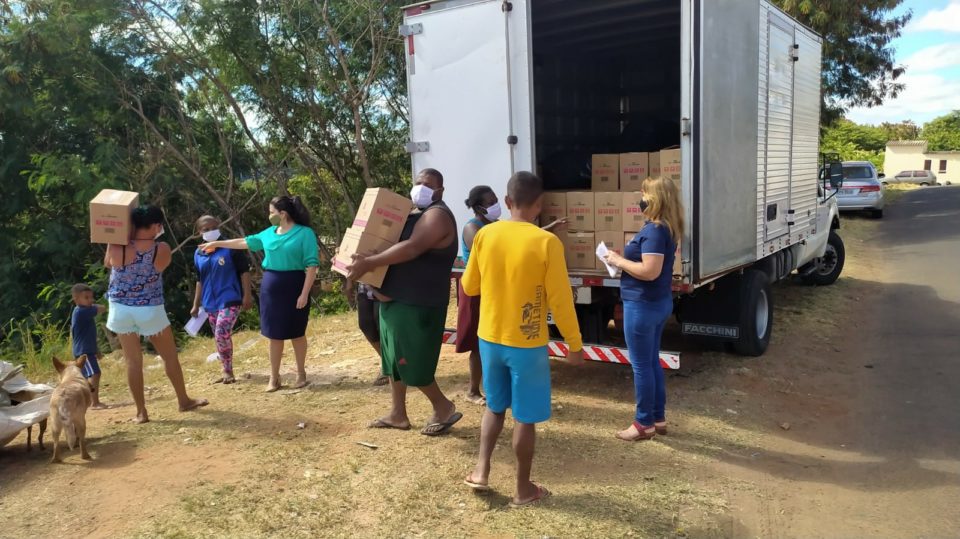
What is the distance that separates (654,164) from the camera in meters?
5.75

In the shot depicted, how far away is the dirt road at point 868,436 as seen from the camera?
359cm

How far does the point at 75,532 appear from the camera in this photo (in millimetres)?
3445

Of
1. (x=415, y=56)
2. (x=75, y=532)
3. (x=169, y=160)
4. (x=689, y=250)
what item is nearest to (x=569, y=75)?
(x=415, y=56)

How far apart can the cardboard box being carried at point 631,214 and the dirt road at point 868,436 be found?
1.76m

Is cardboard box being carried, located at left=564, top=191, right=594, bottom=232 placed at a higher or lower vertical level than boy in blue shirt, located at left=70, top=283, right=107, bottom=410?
higher

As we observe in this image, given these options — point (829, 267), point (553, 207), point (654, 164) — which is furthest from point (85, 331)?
point (829, 267)

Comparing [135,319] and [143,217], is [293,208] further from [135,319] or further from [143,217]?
[135,319]

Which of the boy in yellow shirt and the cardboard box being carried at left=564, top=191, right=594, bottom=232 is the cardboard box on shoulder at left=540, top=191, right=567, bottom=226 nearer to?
the cardboard box being carried at left=564, top=191, right=594, bottom=232

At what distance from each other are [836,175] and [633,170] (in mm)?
5439

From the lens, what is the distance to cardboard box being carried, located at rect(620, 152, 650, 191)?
5.81m

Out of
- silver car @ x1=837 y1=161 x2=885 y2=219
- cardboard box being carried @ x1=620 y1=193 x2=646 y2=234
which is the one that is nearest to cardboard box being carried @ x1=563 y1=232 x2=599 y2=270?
cardboard box being carried @ x1=620 y1=193 x2=646 y2=234

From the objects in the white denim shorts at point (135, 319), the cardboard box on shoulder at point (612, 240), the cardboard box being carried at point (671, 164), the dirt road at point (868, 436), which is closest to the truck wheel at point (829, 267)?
the dirt road at point (868, 436)

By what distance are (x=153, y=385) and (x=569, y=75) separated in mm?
5472

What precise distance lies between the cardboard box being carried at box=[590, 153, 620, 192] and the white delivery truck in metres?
0.56
